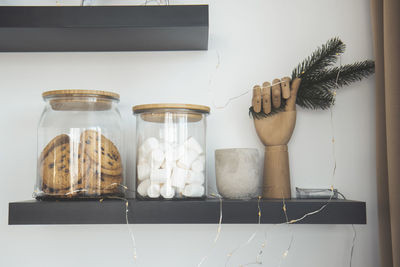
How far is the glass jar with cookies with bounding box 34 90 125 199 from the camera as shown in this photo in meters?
0.88

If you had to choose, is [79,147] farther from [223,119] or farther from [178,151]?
[223,119]

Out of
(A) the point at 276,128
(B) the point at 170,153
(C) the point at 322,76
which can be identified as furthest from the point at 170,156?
(C) the point at 322,76

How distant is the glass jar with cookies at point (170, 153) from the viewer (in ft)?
2.92

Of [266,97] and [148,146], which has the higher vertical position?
[266,97]

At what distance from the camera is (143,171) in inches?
35.9

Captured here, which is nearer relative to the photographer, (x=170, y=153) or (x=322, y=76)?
(x=170, y=153)

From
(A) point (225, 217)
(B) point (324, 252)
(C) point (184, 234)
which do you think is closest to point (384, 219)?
(B) point (324, 252)

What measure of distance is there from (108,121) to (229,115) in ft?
1.21

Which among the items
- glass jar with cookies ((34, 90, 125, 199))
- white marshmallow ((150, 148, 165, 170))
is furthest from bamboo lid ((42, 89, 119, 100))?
white marshmallow ((150, 148, 165, 170))

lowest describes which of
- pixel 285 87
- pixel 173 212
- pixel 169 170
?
pixel 173 212

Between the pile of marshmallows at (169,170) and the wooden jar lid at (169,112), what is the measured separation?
0.06 m

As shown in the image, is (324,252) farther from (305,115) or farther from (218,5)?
(218,5)

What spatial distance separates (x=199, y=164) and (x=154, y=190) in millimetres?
132

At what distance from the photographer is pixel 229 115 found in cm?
110
